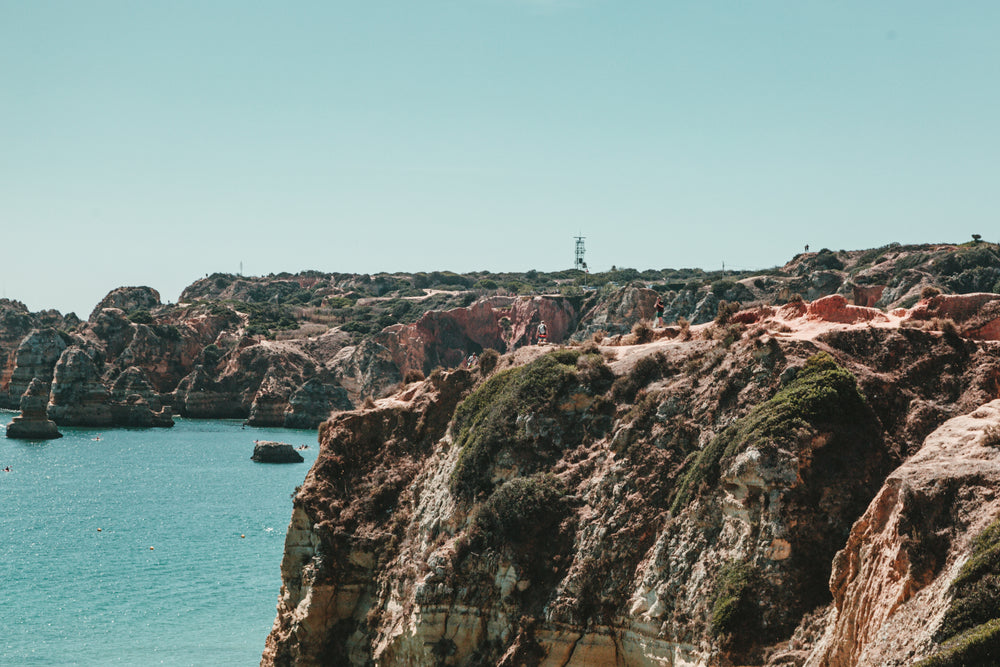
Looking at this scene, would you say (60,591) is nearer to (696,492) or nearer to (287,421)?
(696,492)

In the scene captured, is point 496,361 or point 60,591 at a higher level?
point 496,361

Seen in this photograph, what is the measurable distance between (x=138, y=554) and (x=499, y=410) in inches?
1595

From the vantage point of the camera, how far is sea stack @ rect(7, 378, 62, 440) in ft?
397

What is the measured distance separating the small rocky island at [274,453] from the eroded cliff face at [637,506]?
74.2m

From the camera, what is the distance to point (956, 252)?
3925 inches

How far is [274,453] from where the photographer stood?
107m

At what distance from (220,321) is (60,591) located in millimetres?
132606

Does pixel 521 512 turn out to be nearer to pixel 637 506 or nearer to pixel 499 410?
pixel 637 506

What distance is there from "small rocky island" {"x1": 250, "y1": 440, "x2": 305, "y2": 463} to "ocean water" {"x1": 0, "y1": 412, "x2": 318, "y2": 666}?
4.46 ft

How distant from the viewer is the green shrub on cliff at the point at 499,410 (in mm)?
30156

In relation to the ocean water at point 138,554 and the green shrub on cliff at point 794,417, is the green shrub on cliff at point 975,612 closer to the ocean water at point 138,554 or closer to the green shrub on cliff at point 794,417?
the green shrub on cliff at point 794,417

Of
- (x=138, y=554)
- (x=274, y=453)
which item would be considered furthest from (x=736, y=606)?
(x=274, y=453)

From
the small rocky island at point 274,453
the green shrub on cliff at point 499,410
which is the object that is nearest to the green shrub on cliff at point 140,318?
the small rocky island at point 274,453

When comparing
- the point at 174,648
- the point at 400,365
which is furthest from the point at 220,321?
the point at 174,648
